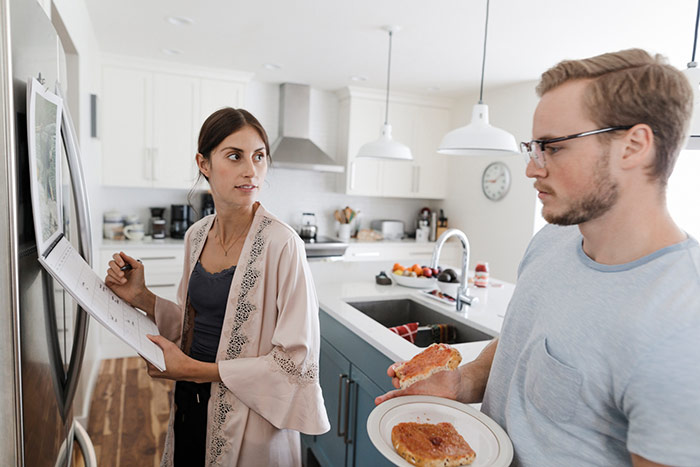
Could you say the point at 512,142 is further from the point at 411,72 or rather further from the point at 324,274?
the point at 411,72

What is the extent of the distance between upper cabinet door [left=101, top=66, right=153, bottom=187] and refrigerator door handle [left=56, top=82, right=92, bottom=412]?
11.1 feet

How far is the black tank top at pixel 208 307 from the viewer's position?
130 cm

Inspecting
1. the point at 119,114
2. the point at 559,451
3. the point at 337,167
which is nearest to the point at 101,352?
the point at 119,114

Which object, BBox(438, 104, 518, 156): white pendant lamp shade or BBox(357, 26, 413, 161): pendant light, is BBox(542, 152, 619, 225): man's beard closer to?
BBox(438, 104, 518, 156): white pendant lamp shade

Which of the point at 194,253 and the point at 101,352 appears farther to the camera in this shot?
the point at 101,352

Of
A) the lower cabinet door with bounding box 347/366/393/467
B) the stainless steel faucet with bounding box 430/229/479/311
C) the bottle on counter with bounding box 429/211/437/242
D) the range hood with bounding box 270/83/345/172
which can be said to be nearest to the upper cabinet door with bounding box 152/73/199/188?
the range hood with bounding box 270/83/345/172

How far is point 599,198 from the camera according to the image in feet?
2.43

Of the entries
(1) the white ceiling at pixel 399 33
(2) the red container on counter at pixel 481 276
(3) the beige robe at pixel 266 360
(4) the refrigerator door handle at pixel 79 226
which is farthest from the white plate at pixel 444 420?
(1) the white ceiling at pixel 399 33

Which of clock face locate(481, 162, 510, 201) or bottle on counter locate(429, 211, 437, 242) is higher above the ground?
clock face locate(481, 162, 510, 201)

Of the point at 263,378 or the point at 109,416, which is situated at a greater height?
the point at 263,378

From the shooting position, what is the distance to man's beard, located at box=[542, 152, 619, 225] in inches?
28.8

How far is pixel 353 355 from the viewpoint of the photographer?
1.99m

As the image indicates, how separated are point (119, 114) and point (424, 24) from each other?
2.79 meters

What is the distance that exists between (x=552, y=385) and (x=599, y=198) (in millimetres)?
320
